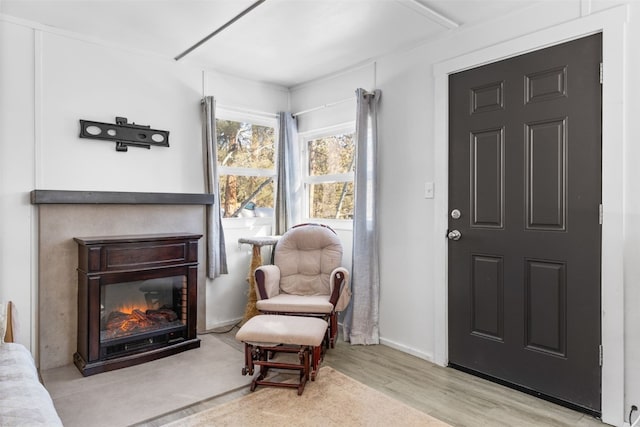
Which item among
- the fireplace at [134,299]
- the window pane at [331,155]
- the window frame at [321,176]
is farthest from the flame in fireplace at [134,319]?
the window pane at [331,155]

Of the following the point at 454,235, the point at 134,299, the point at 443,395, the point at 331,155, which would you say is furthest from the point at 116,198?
the point at 443,395

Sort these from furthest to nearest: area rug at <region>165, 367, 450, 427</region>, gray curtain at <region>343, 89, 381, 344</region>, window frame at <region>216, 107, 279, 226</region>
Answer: window frame at <region>216, 107, 279, 226</region> → gray curtain at <region>343, 89, 381, 344</region> → area rug at <region>165, 367, 450, 427</region>

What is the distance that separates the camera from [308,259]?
339 centimetres

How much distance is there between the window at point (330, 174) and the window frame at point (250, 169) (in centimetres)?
34

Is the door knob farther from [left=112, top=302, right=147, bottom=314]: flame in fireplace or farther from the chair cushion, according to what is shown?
[left=112, top=302, right=147, bottom=314]: flame in fireplace

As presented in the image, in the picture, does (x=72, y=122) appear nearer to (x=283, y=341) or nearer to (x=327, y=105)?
(x=327, y=105)

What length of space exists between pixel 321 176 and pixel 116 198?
1879 mm

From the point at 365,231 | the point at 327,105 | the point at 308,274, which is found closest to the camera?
the point at 365,231

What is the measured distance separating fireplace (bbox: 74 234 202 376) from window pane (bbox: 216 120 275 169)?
103cm

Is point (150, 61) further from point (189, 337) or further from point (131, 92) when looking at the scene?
point (189, 337)

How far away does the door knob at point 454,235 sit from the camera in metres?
2.73

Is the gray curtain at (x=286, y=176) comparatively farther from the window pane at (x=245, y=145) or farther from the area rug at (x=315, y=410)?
the area rug at (x=315, y=410)

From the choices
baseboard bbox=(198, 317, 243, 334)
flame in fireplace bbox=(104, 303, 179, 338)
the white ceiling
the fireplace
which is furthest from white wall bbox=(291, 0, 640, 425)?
flame in fireplace bbox=(104, 303, 179, 338)

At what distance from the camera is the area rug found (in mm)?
2051
